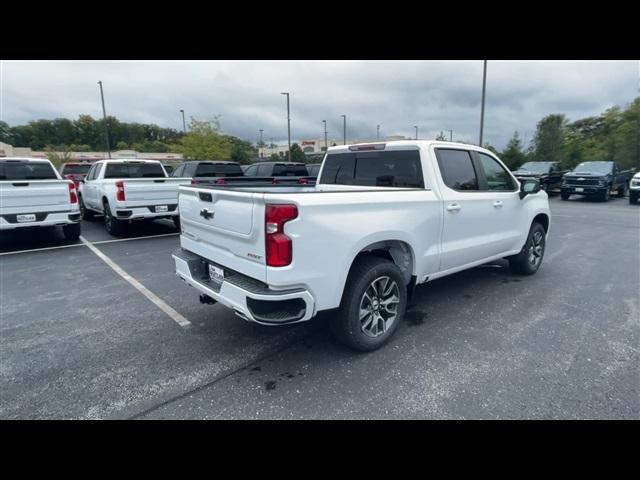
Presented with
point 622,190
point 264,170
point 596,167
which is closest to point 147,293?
point 264,170

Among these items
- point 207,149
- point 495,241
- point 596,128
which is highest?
point 596,128

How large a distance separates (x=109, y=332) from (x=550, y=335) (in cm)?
454

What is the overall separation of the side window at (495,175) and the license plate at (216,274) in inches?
138

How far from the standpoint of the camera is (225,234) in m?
3.06

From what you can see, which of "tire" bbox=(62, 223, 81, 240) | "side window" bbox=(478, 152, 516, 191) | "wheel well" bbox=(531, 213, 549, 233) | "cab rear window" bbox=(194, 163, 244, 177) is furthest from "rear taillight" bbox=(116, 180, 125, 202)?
"wheel well" bbox=(531, 213, 549, 233)

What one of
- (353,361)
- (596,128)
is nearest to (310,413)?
(353,361)

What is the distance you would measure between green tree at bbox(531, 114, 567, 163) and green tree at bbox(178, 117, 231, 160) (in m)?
30.7

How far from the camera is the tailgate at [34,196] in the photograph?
23.2 ft

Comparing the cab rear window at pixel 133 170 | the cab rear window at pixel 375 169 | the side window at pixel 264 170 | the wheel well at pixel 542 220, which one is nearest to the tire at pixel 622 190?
the wheel well at pixel 542 220

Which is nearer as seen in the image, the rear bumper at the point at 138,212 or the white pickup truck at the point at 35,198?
the white pickup truck at the point at 35,198

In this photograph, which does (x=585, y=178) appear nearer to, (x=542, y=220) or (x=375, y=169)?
(x=542, y=220)

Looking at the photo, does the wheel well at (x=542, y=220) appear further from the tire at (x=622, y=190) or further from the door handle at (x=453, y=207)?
the tire at (x=622, y=190)

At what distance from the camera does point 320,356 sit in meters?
3.31
